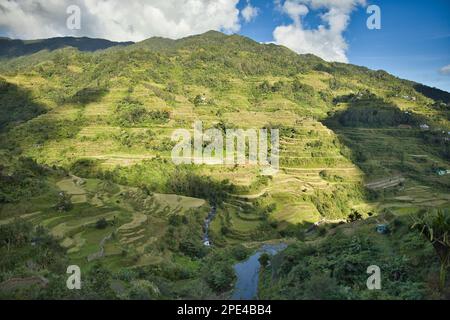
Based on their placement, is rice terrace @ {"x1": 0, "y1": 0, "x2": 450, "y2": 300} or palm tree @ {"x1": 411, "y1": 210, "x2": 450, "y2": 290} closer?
palm tree @ {"x1": 411, "y1": 210, "x2": 450, "y2": 290}

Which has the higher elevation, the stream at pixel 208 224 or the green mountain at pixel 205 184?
the green mountain at pixel 205 184

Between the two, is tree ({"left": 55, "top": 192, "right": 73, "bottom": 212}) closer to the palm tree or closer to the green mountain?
the green mountain

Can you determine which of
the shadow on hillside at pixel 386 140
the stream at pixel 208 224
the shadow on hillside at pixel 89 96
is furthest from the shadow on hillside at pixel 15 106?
the shadow on hillside at pixel 386 140

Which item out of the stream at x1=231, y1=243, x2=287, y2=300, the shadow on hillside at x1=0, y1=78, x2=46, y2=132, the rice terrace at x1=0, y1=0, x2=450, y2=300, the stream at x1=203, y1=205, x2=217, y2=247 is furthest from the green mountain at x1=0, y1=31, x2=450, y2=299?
the stream at x1=231, y1=243, x2=287, y2=300

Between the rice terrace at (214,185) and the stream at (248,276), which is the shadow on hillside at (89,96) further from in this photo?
the stream at (248,276)

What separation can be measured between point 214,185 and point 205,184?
1253mm

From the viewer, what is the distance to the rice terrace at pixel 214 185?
21953mm

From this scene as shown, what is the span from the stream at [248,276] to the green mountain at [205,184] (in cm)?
96

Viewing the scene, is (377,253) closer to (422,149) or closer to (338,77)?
(422,149)

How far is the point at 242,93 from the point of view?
105625 mm

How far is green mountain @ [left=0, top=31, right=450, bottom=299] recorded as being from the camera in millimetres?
23000

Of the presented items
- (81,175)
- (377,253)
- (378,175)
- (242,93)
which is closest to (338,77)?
(242,93)

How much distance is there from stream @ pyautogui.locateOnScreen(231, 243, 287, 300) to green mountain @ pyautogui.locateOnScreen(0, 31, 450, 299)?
0.96 meters

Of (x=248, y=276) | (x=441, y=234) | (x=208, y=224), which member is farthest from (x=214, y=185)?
(x=441, y=234)
